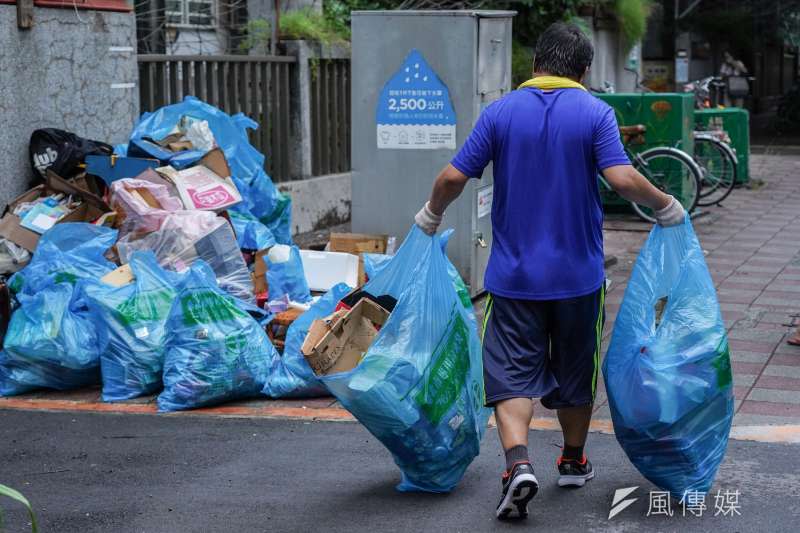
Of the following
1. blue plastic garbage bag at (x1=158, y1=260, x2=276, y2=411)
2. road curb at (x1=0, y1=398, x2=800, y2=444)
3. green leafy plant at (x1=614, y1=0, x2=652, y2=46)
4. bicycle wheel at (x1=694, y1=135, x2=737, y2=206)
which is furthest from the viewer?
green leafy plant at (x1=614, y1=0, x2=652, y2=46)

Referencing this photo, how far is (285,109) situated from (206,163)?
294 cm

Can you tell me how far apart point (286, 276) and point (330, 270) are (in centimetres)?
→ 42

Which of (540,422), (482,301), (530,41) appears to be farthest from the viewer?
(530,41)

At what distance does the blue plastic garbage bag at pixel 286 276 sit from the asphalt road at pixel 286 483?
134 cm

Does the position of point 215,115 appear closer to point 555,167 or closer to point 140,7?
point 140,7

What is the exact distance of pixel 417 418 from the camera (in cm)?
398

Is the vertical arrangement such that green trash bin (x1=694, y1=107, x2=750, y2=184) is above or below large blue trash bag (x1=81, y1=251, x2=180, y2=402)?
above

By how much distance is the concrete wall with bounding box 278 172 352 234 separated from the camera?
33.3ft

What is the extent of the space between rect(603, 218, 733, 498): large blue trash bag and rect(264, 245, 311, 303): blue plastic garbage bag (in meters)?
2.94

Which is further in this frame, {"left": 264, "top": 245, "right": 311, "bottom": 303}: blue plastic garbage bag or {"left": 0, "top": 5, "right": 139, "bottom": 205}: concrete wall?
{"left": 0, "top": 5, "right": 139, "bottom": 205}: concrete wall

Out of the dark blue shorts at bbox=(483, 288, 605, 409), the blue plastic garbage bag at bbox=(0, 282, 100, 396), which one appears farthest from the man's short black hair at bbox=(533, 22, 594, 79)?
the blue plastic garbage bag at bbox=(0, 282, 100, 396)

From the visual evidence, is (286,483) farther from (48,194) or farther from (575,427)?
(48,194)

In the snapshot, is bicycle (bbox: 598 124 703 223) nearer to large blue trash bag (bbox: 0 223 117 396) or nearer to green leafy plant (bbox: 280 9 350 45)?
green leafy plant (bbox: 280 9 350 45)

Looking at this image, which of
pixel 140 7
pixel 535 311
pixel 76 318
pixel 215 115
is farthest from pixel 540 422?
pixel 140 7
